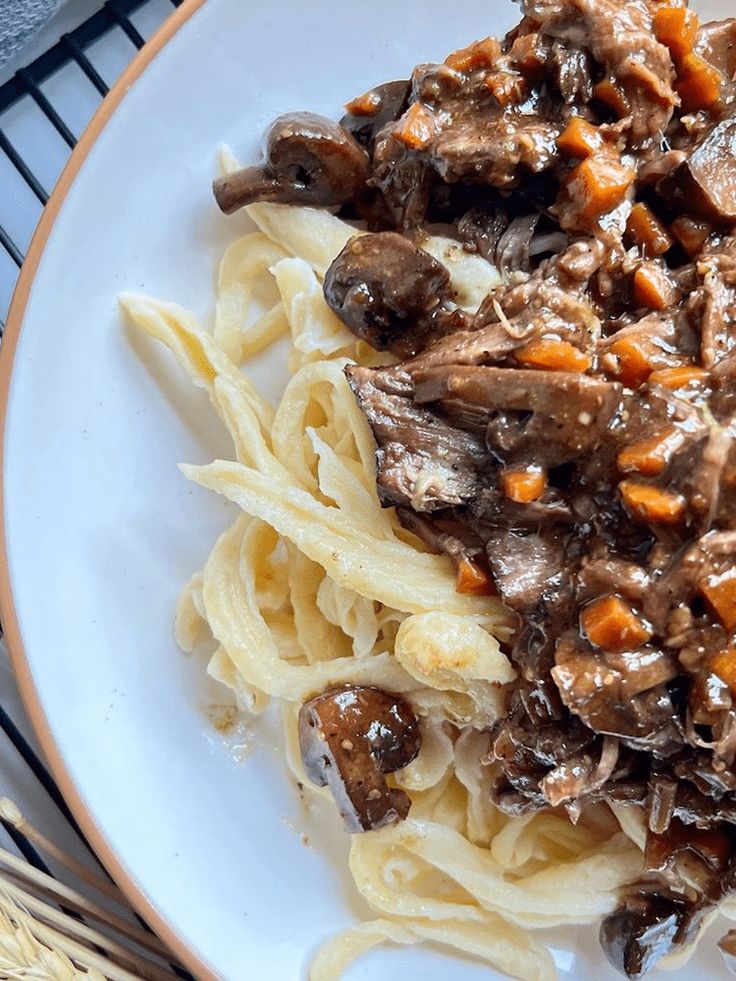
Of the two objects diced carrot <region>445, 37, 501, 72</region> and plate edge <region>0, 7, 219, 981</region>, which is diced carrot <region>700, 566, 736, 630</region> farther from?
plate edge <region>0, 7, 219, 981</region>


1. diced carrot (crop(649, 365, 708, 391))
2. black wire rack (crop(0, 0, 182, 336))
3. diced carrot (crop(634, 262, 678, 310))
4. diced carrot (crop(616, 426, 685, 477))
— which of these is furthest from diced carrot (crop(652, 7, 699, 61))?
black wire rack (crop(0, 0, 182, 336))

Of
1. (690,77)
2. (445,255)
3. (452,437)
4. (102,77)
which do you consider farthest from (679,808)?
(102,77)

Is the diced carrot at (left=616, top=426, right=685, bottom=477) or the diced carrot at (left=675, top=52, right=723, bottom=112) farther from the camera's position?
the diced carrot at (left=675, top=52, right=723, bottom=112)

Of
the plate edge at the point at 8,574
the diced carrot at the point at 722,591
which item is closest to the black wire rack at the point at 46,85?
the plate edge at the point at 8,574

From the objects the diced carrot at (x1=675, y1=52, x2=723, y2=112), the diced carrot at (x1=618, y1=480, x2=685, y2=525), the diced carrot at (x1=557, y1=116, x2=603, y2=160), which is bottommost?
the diced carrot at (x1=618, y1=480, x2=685, y2=525)

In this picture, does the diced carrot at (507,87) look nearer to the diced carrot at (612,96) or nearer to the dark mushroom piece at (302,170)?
the diced carrot at (612,96)

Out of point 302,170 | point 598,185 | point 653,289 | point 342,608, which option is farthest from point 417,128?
point 342,608
